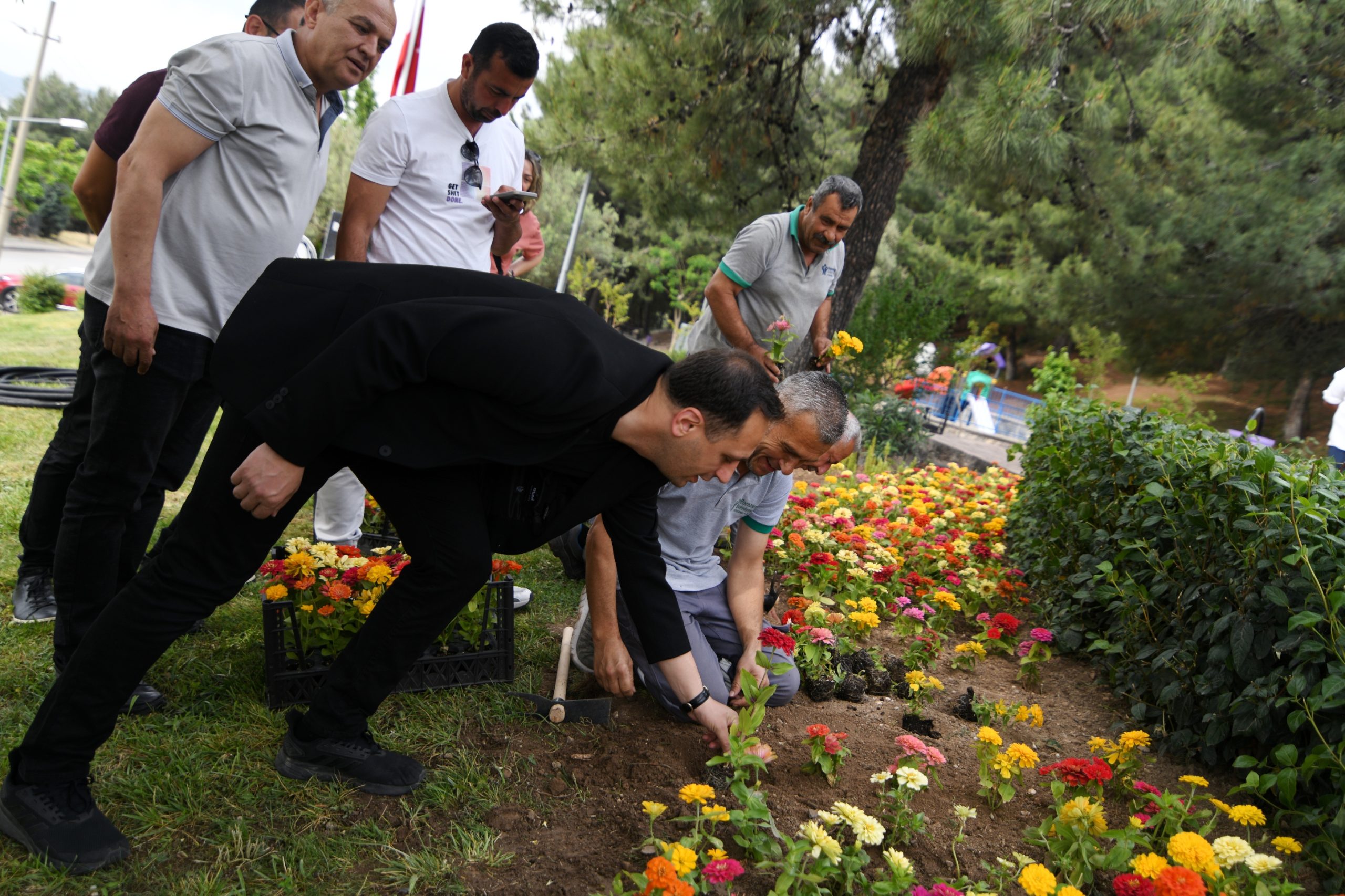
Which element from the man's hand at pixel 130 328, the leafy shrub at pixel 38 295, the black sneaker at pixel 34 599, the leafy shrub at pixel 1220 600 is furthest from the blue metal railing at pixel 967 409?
the leafy shrub at pixel 38 295

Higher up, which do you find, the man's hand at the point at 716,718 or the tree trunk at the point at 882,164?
the tree trunk at the point at 882,164

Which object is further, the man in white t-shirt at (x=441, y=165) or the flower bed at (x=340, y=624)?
the man in white t-shirt at (x=441, y=165)

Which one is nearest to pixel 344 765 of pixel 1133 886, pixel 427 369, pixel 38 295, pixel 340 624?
pixel 340 624

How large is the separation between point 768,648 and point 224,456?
1.65m

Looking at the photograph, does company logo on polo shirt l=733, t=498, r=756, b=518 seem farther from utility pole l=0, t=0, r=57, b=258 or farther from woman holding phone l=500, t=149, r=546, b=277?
utility pole l=0, t=0, r=57, b=258

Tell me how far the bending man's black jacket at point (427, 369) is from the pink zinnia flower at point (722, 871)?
0.79 m

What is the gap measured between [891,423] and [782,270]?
13.1 ft

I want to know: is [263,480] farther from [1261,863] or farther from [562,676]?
[1261,863]

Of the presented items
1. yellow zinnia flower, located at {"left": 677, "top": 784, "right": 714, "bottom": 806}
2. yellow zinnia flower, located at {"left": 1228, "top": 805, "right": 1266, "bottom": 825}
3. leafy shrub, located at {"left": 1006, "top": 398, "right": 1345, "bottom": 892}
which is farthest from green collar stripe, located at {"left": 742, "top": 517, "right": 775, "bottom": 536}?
yellow zinnia flower, located at {"left": 1228, "top": 805, "right": 1266, "bottom": 825}

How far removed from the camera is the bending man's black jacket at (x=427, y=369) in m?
1.64

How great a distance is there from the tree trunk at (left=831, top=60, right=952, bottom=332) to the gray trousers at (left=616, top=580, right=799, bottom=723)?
5.10 metres

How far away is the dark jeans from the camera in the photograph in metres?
2.03

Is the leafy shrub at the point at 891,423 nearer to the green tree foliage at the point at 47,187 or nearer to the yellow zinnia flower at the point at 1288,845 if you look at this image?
the yellow zinnia flower at the point at 1288,845

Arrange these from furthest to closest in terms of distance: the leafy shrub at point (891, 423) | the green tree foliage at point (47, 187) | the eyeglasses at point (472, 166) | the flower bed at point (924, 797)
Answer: the green tree foliage at point (47, 187)
the leafy shrub at point (891, 423)
the eyeglasses at point (472, 166)
the flower bed at point (924, 797)
